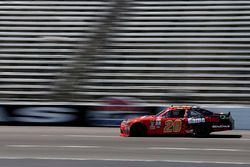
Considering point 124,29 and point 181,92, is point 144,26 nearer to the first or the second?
point 124,29

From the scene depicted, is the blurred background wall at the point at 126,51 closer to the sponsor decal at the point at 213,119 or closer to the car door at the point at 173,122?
the car door at the point at 173,122

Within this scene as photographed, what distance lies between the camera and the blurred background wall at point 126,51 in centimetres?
2439

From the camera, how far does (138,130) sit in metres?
17.2

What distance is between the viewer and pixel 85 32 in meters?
30.0

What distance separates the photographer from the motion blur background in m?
24.3

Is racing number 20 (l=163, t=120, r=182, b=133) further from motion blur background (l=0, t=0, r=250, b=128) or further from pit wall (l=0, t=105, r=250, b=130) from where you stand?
motion blur background (l=0, t=0, r=250, b=128)

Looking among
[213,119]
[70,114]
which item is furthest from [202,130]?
[70,114]

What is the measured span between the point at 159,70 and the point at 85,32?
19.9ft

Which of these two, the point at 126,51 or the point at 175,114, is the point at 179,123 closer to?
the point at 175,114

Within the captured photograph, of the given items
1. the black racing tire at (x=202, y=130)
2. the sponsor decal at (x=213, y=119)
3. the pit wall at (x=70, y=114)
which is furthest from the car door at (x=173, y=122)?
the pit wall at (x=70, y=114)

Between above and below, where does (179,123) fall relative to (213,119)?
below

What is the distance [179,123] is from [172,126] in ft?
0.79

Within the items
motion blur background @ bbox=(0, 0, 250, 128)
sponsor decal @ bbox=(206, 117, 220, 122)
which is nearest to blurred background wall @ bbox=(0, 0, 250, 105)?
motion blur background @ bbox=(0, 0, 250, 128)

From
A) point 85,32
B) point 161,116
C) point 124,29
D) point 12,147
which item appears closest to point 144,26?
point 124,29
